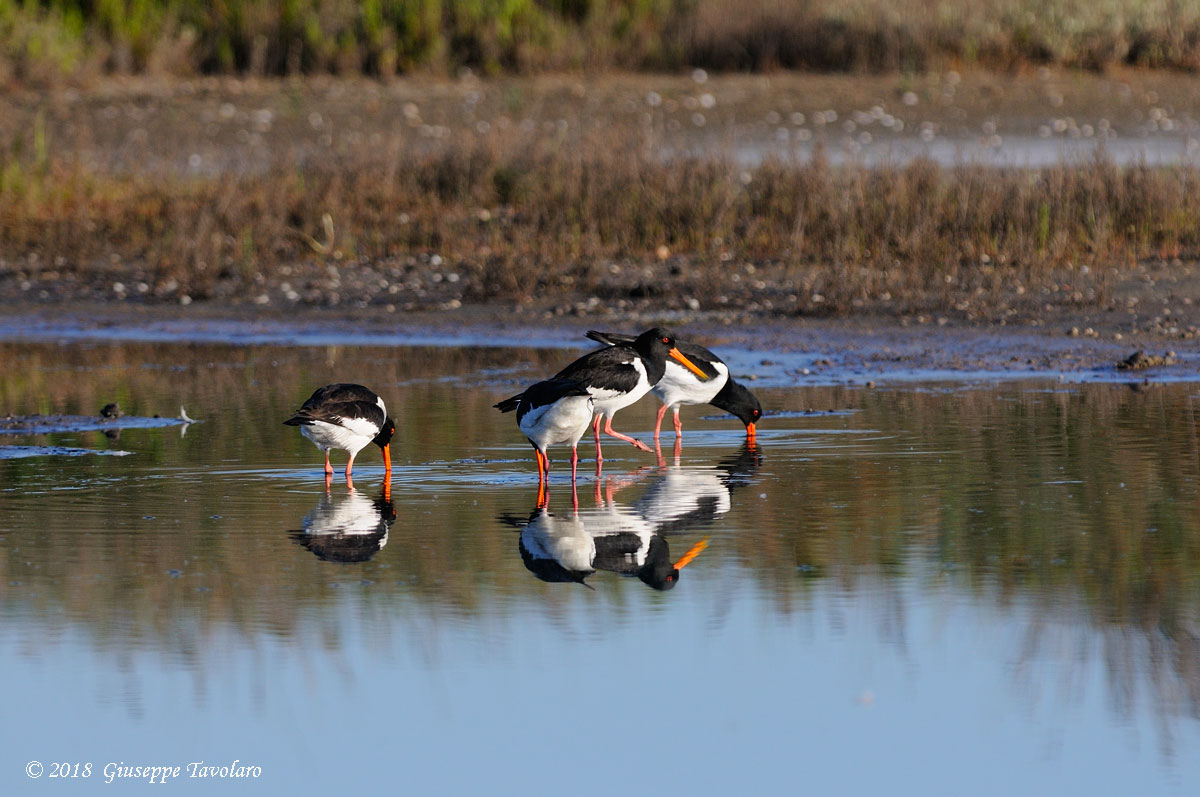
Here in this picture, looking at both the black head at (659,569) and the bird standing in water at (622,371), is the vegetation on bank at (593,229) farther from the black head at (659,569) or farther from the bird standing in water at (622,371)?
the black head at (659,569)

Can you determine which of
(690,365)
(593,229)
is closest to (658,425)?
(690,365)

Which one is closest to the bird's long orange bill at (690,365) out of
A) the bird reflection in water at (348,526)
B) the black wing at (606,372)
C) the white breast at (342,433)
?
the black wing at (606,372)

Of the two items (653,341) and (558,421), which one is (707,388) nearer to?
(653,341)

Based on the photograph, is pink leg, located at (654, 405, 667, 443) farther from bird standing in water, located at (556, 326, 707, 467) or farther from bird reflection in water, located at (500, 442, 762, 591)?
bird reflection in water, located at (500, 442, 762, 591)

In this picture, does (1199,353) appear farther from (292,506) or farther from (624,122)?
(624,122)

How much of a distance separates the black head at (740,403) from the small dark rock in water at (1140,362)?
336cm

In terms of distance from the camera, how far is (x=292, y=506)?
9523 millimetres

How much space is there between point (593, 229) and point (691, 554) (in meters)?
10.6

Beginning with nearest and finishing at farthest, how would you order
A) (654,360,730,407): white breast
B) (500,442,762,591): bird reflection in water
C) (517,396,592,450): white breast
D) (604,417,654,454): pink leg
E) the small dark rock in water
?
1. (500,442,762,591): bird reflection in water
2. (517,396,592,450): white breast
3. (604,417,654,454): pink leg
4. (654,360,730,407): white breast
5. the small dark rock in water

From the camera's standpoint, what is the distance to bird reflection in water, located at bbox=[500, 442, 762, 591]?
805 cm

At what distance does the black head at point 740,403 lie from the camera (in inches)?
471

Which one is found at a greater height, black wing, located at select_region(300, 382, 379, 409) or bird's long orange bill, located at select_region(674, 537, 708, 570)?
black wing, located at select_region(300, 382, 379, 409)

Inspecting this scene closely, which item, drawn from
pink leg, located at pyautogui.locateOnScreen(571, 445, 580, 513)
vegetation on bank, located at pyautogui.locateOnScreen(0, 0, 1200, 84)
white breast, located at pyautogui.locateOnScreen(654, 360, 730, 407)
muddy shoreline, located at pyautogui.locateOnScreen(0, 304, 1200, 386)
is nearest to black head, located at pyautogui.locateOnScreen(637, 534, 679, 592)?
pink leg, located at pyautogui.locateOnScreen(571, 445, 580, 513)

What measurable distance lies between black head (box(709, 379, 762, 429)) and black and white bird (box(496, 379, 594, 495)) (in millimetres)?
1871
